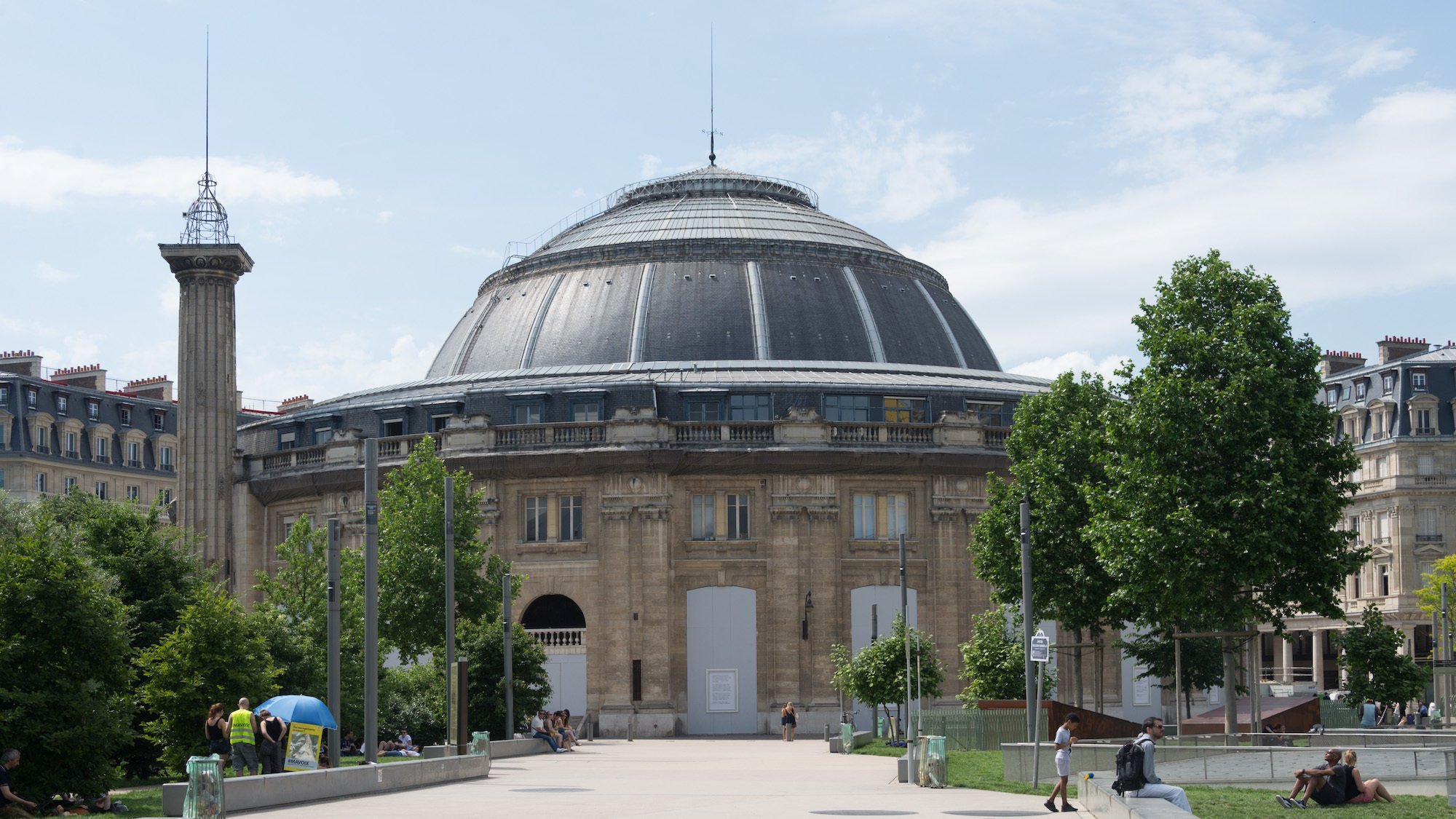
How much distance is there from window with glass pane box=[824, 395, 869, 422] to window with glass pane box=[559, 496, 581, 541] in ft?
35.7

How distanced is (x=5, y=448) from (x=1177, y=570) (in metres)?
69.7

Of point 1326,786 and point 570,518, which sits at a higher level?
point 570,518

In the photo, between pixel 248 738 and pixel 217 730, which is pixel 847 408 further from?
pixel 217 730

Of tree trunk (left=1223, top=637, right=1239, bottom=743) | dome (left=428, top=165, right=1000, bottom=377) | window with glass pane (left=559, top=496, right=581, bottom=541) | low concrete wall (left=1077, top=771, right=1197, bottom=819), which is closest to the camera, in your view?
low concrete wall (left=1077, top=771, right=1197, bottom=819)

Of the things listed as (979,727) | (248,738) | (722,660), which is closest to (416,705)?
(722,660)

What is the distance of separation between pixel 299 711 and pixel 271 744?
5.19 ft

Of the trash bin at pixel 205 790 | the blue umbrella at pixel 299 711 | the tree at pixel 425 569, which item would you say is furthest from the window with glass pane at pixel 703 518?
the trash bin at pixel 205 790

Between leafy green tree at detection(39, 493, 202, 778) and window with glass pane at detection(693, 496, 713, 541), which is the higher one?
window with glass pane at detection(693, 496, 713, 541)

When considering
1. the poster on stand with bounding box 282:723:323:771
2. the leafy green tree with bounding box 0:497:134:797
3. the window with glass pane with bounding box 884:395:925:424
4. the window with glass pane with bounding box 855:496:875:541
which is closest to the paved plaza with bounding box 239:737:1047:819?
the poster on stand with bounding box 282:723:323:771

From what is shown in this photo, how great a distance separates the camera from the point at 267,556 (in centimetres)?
8125

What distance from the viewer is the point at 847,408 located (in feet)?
253

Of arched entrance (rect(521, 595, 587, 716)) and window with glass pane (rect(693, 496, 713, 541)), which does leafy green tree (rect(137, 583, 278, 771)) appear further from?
window with glass pane (rect(693, 496, 713, 541))

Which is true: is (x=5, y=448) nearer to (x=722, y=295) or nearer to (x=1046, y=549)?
(x=722, y=295)

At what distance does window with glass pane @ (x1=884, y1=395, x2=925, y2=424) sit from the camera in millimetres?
77062
